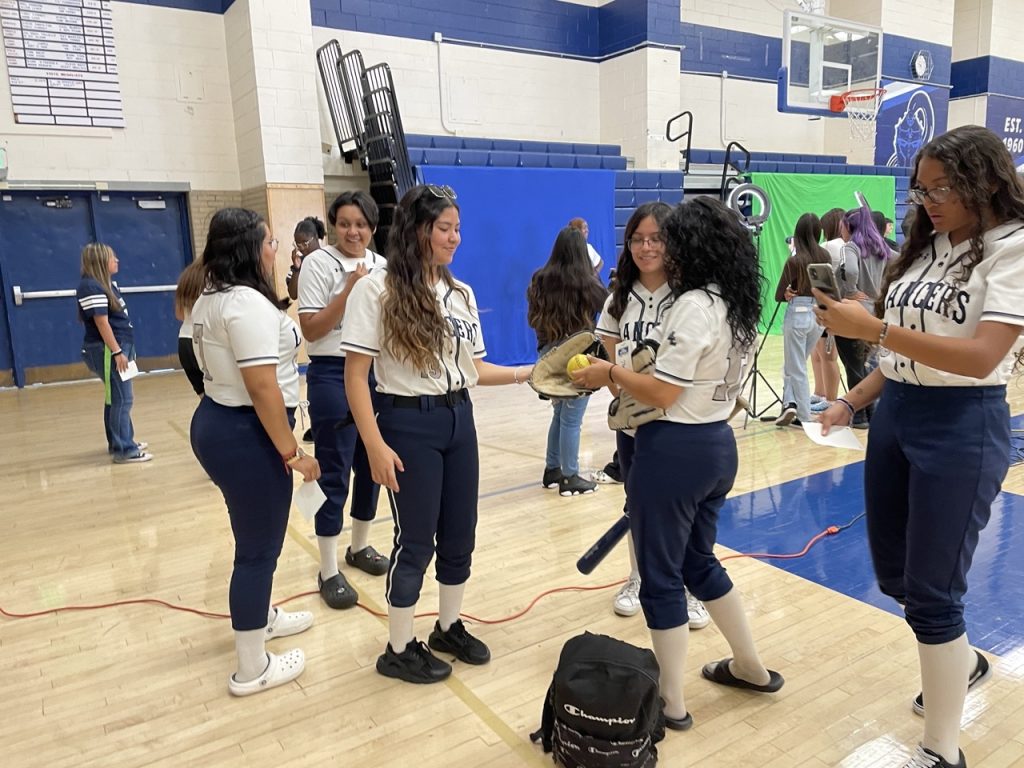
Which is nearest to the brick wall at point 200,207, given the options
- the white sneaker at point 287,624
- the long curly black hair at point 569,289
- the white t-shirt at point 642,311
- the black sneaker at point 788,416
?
the long curly black hair at point 569,289

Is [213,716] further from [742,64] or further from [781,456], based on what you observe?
[742,64]

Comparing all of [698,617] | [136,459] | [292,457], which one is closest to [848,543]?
[698,617]

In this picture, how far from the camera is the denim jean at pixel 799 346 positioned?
5.16m

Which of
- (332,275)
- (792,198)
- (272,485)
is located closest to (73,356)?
(332,275)

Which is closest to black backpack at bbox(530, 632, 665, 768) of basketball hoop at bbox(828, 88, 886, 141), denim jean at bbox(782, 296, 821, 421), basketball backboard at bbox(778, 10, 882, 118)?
denim jean at bbox(782, 296, 821, 421)

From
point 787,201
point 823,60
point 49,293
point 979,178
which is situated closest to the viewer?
point 979,178

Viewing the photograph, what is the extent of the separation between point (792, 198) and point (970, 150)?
10110 mm

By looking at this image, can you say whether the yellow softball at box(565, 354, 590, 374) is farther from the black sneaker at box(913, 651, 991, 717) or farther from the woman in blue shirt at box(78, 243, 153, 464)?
the woman in blue shirt at box(78, 243, 153, 464)

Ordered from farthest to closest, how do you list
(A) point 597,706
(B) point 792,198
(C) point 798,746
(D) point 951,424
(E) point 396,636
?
(B) point 792,198 → (E) point 396,636 → (C) point 798,746 → (A) point 597,706 → (D) point 951,424

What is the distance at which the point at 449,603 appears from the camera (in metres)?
2.39

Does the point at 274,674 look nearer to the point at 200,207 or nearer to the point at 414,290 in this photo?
the point at 414,290

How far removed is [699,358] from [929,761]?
3.67 ft

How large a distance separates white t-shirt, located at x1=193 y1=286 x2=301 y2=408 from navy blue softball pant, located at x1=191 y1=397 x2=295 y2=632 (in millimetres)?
63

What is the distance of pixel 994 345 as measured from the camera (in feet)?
4.84
